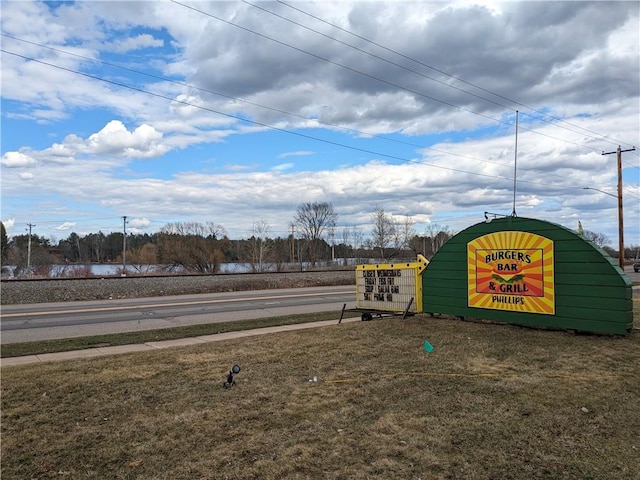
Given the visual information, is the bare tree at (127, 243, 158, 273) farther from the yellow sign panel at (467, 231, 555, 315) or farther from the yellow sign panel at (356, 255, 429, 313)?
the yellow sign panel at (467, 231, 555, 315)

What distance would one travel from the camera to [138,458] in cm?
400

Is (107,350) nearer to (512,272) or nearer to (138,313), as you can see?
(138,313)

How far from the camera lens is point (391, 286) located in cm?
1184

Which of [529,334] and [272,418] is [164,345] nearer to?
[272,418]

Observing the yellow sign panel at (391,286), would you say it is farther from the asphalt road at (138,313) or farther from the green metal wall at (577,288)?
the asphalt road at (138,313)

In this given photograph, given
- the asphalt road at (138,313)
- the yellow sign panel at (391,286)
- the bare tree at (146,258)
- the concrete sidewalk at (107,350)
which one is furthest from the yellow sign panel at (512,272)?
the bare tree at (146,258)

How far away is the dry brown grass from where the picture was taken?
3.79m

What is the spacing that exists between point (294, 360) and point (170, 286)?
1915 centimetres

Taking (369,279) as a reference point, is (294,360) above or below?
below

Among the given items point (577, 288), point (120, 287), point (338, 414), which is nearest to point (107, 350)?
point (338, 414)

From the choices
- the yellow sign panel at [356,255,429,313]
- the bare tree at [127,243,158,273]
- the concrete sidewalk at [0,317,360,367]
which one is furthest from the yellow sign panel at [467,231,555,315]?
the bare tree at [127,243,158,273]

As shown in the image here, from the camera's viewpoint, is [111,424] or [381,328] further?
[381,328]

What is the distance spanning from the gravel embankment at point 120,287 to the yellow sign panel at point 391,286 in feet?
47.1

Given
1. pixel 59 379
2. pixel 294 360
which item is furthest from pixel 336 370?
pixel 59 379
